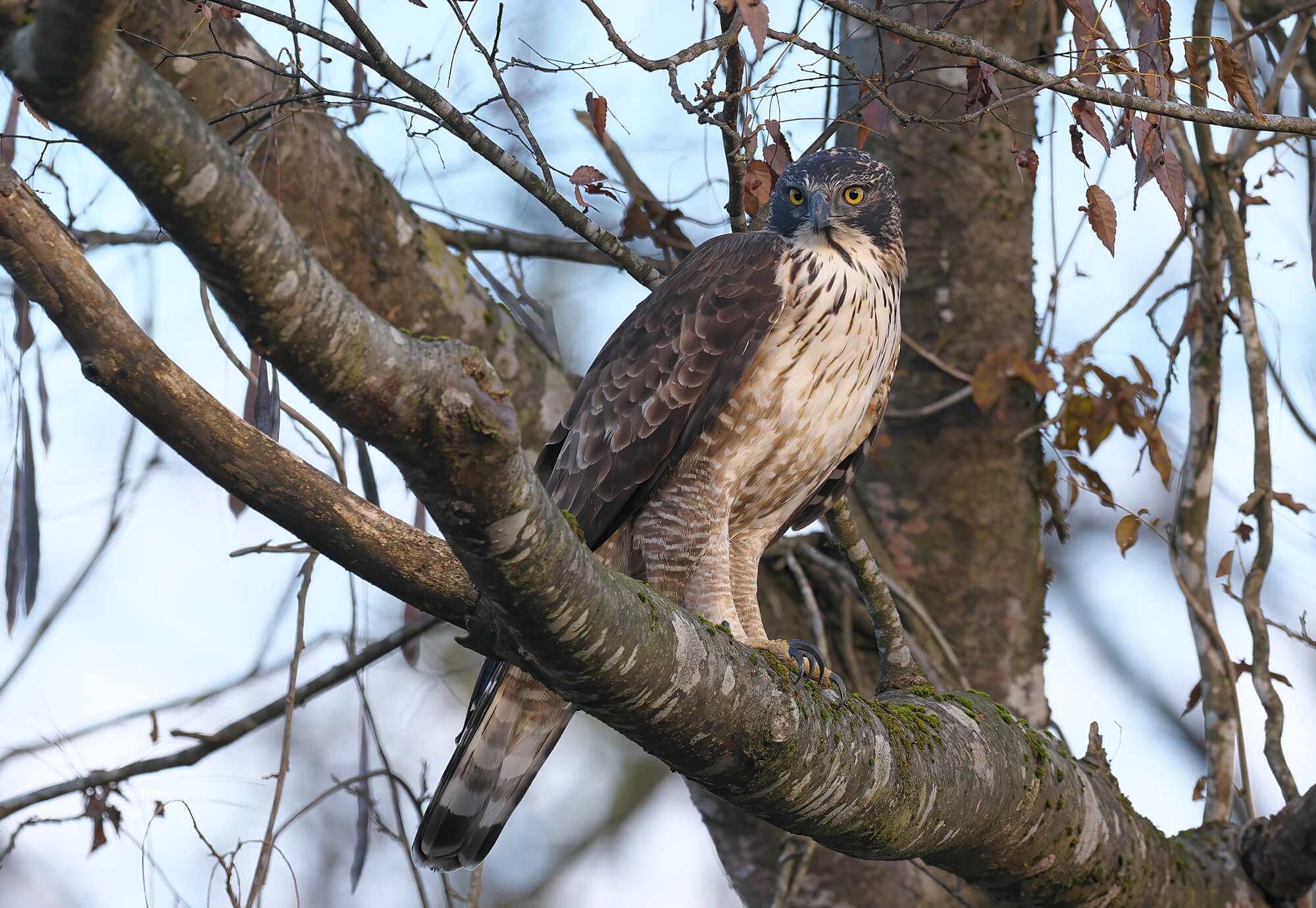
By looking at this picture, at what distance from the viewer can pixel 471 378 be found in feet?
4.13

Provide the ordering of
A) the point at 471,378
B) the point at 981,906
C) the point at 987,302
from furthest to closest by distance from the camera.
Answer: the point at 987,302 → the point at 981,906 → the point at 471,378

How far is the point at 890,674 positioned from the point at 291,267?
229 centimetres

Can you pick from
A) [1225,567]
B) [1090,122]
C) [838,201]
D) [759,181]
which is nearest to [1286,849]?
[1225,567]

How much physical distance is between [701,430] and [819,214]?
0.73 meters

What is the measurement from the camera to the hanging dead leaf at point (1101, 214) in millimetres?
2424

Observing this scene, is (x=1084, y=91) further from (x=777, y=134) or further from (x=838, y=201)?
(x=838, y=201)

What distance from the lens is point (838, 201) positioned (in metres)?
3.26

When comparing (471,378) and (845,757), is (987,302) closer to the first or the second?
(845,757)

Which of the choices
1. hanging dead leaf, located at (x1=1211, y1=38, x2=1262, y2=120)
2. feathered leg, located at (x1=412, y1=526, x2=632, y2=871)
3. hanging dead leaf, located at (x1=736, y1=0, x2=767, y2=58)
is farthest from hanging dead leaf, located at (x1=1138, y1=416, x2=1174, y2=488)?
hanging dead leaf, located at (x1=736, y1=0, x2=767, y2=58)

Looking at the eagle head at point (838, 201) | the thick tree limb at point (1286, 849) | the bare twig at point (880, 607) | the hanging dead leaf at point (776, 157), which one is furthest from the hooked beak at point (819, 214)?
the thick tree limb at point (1286, 849)

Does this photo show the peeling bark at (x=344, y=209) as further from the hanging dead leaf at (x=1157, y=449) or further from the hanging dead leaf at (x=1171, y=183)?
the hanging dead leaf at (x=1157, y=449)

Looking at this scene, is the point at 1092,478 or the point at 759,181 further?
the point at 1092,478

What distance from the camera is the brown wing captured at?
2885mm

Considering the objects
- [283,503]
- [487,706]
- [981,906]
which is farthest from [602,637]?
[981,906]
